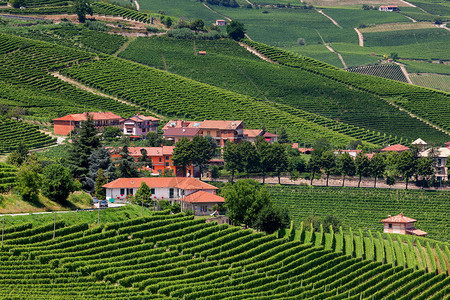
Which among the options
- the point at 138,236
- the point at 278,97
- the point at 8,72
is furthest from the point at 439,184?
the point at 8,72

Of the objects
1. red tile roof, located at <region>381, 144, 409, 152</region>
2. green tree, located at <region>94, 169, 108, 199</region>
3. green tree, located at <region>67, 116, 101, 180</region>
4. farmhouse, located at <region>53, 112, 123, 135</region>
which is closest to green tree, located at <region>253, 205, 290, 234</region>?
green tree, located at <region>94, 169, 108, 199</region>

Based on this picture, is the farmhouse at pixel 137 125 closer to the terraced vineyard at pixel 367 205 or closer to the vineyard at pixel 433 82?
the terraced vineyard at pixel 367 205

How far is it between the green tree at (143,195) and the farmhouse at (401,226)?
81.3 ft

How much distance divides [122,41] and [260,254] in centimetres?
11736

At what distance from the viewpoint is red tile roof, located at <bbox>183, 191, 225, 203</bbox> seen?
76812 mm

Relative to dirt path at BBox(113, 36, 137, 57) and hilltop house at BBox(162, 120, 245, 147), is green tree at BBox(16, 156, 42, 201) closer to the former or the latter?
hilltop house at BBox(162, 120, 245, 147)

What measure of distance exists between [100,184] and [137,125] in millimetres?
46443

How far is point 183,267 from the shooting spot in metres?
55.4

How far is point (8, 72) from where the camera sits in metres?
146

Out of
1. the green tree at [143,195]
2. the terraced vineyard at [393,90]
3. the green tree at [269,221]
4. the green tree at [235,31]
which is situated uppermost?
the green tree at [235,31]

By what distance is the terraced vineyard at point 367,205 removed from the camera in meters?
91.4

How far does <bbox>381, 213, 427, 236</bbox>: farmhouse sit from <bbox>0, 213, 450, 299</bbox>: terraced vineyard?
16957mm

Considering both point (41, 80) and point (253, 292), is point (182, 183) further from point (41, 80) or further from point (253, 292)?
point (41, 80)

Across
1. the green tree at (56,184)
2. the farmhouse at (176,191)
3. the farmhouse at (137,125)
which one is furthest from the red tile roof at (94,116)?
the green tree at (56,184)
